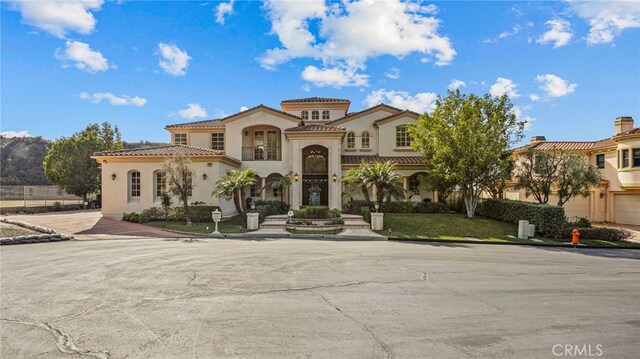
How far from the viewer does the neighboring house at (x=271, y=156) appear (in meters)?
23.5

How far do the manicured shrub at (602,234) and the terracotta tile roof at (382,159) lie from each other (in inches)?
425

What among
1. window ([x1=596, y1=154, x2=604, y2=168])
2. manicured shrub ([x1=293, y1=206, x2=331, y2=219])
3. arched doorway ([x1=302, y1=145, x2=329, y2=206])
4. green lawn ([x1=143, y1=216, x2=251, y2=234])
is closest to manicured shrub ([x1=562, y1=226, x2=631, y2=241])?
window ([x1=596, y1=154, x2=604, y2=168])

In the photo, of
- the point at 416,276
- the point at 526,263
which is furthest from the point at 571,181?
the point at 416,276

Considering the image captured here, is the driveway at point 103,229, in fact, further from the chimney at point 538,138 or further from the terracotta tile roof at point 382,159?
the chimney at point 538,138

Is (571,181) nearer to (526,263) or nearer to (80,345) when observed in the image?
(526,263)

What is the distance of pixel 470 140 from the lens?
21984 millimetres

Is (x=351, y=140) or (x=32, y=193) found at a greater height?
(x=351, y=140)

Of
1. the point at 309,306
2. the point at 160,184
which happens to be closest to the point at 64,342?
the point at 309,306

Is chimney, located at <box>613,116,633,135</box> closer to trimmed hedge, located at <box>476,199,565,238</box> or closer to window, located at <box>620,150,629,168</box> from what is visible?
window, located at <box>620,150,629,168</box>

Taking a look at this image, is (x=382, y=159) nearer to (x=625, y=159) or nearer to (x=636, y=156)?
(x=625, y=159)

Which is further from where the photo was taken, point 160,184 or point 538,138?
point 538,138

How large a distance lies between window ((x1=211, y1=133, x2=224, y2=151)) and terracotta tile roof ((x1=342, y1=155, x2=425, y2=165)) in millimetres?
11013

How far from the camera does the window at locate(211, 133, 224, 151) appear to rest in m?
29.9

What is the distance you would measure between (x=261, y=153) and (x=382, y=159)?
1040 centimetres
